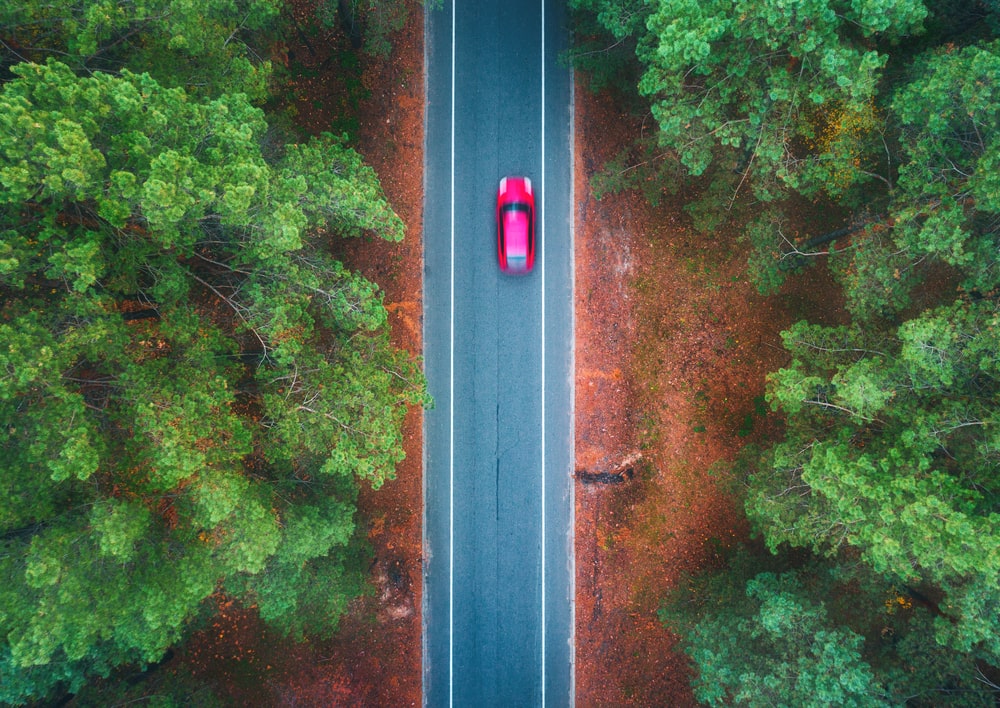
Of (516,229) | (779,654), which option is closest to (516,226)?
(516,229)

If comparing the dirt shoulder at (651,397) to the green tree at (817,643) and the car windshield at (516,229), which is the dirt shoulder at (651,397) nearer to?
the green tree at (817,643)

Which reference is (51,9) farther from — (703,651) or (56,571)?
(703,651)

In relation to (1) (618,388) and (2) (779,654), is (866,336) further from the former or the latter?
(2) (779,654)

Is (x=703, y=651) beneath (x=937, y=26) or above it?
beneath

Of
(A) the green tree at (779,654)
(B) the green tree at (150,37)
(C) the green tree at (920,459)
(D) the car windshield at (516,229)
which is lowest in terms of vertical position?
(A) the green tree at (779,654)

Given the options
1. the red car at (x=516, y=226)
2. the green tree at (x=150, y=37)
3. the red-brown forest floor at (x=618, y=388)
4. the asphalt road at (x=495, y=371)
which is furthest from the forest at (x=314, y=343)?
the red car at (x=516, y=226)

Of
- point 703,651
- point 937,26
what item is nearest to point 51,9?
point 937,26
